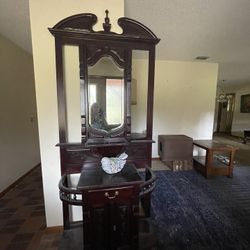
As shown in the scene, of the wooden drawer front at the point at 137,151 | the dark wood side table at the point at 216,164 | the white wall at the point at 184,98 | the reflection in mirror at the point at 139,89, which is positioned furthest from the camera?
the white wall at the point at 184,98

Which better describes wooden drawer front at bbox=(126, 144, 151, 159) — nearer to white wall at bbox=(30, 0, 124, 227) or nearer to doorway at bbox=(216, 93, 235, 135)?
white wall at bbox=(30, 0, 124, 227)

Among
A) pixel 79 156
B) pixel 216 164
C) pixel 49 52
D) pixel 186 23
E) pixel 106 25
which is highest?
pixel 186 23

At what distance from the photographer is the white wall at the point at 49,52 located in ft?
4.79

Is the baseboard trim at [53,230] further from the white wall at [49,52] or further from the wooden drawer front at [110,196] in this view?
the wooden drawer front at [110,196]

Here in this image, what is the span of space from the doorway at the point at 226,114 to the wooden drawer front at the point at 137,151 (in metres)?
7.86

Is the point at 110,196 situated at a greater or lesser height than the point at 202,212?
greater

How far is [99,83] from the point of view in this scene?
5.12 ft

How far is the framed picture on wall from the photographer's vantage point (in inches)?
274

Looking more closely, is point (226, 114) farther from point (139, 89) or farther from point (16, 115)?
point (16, 115)

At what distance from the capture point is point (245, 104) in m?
7.09

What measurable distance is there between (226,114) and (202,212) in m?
8.01

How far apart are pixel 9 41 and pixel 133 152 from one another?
275cm

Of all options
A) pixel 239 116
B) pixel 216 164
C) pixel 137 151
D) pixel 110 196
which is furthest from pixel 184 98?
pixel 239 116

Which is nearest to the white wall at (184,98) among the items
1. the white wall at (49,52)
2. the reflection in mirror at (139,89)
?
the reflection in mirror at (139,89)
